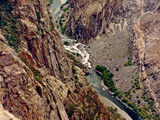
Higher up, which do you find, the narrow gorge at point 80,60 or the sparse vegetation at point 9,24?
the sparse vegetation at point 9,24

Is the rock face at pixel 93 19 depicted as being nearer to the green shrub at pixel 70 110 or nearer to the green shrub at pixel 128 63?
the green shrub at pixel 128 63

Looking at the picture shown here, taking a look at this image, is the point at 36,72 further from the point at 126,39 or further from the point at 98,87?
the point at 126,39

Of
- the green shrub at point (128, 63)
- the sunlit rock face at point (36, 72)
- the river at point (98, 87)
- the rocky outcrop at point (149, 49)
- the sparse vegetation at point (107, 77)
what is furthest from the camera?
the green shrub at point (128, 63)

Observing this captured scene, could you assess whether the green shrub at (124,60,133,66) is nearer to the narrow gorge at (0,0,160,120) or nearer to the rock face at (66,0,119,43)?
the narrow gorge at (0,0,160,120)

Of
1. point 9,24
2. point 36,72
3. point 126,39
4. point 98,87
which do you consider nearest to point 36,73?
point 36,72

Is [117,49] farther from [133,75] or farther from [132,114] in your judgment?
[132,114]

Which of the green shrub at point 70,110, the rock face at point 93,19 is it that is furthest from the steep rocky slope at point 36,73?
the rock face at point 93,19
